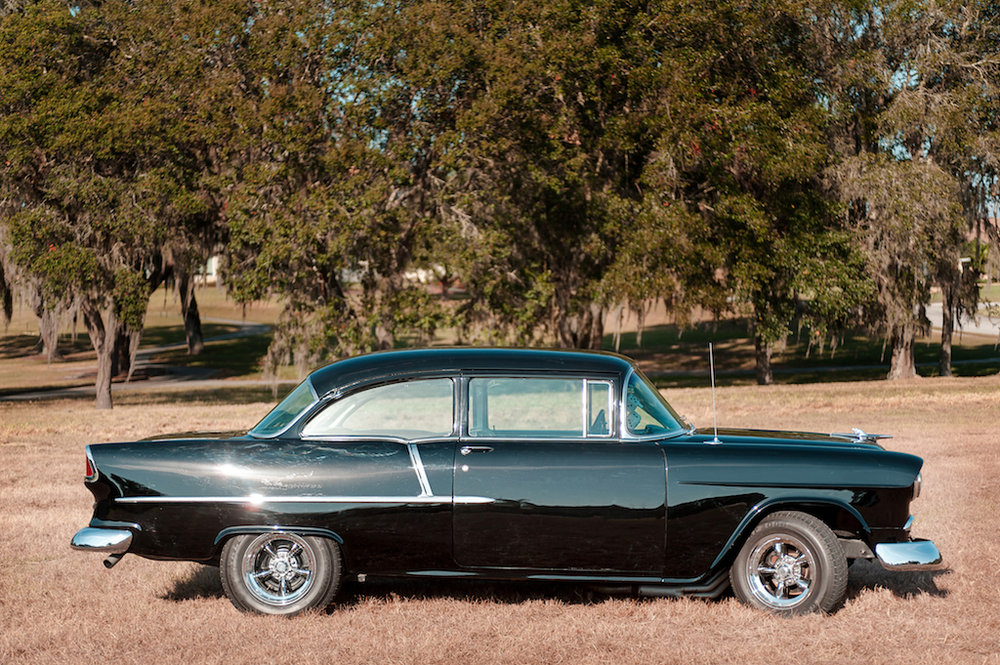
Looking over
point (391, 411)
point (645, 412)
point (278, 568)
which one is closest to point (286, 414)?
point (391, 411)

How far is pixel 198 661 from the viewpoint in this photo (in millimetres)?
5188

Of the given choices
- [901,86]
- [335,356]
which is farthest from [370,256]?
[901,86]

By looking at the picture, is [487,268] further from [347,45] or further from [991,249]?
[991,249]

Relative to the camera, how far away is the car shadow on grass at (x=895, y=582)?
A: 254 inches

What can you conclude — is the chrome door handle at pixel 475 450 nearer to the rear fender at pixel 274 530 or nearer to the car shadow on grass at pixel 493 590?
the rear fender at pixel 274 530

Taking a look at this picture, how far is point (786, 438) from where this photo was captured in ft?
20.9

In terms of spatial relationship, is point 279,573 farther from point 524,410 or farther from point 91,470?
point 524,410

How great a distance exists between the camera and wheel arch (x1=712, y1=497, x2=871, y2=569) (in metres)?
5.90

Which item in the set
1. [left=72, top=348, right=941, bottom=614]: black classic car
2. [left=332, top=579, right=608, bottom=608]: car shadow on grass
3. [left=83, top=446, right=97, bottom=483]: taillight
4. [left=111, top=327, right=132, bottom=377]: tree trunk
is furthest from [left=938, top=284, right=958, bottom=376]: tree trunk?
[left=83, top=446, right=97, bottom=483]: taillight

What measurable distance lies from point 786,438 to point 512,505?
5.70ft

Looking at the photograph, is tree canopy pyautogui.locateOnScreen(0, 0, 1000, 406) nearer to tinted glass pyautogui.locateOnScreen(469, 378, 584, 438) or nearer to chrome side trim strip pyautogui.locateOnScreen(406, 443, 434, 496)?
tinted glass pyautogui.locateOnScreen(469, 378, 584, 438)

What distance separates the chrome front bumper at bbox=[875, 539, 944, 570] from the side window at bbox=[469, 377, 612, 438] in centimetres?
163

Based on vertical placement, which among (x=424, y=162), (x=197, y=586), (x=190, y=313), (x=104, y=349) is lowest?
(x=197, y=586)

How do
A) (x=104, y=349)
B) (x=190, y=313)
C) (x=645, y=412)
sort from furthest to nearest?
(x=190, y=313) → (x=104, y=349) → (x=645, y=412)
